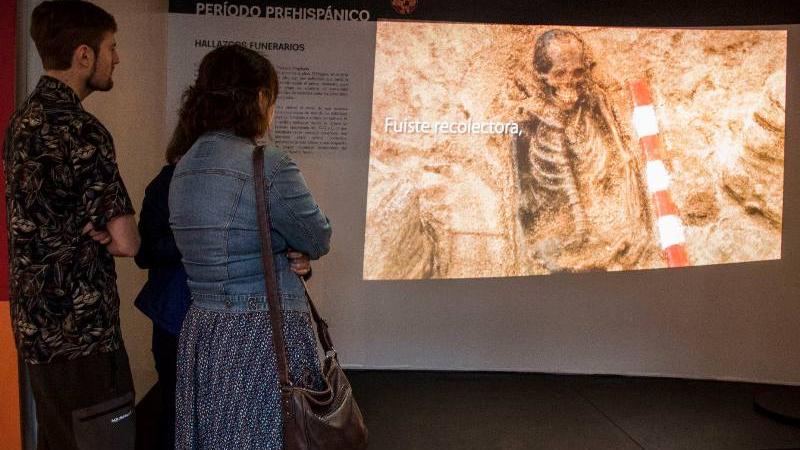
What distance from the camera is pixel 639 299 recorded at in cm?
519

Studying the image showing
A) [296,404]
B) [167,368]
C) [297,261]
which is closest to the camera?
[296,404]

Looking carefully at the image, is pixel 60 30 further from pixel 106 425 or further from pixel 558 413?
pixel 558 413

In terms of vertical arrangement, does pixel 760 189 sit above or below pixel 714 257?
above

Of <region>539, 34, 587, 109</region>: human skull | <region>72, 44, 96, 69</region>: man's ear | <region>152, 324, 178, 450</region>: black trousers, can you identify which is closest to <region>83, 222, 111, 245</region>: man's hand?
<region>72, 44, 96, 69</region>: man's ear

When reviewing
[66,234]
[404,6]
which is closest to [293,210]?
[66,234]

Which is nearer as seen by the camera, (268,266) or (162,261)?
(268,266)

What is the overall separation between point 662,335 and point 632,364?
0.27 m

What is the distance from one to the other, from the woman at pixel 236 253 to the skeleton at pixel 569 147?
324cm

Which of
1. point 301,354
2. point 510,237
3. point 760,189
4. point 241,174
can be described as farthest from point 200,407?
point 760,189

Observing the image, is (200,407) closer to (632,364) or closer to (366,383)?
(366,383)

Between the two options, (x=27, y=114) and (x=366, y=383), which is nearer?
(x=27, y=114)

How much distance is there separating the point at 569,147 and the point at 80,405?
3730 millimetres

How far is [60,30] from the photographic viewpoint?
201cm

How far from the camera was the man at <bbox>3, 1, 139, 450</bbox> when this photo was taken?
1.95m
